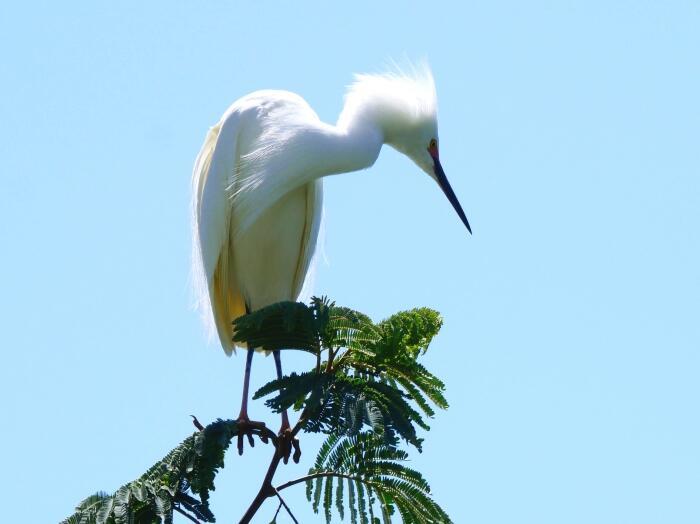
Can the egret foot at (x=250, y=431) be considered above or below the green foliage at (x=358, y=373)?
above

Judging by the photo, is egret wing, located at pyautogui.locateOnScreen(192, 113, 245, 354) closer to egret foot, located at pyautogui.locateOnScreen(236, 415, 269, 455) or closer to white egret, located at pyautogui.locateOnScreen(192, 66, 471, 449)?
white egret, located at pyautogui.locateOnScreen(192, 66, 471, 449)

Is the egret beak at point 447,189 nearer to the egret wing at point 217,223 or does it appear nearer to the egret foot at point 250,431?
the egret wing at point 217,223

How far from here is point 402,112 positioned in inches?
320

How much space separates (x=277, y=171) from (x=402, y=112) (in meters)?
1.12

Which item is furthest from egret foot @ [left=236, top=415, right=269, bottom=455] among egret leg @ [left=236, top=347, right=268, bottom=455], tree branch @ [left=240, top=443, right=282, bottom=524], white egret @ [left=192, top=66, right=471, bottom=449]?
tree branch @ [left=240, top=443, right=282, bottom=524]

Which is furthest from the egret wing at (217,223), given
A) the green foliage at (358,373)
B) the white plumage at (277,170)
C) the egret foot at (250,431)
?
the green foliage at (358,373)

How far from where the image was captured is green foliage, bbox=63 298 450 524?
204 inches

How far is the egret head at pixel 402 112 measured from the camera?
8031 mm

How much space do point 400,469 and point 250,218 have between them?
9.31 ft

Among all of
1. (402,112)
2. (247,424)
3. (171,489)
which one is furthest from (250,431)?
(402,112)

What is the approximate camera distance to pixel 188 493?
5.31 m

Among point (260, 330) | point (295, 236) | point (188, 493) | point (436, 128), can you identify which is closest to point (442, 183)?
point (436, 128)

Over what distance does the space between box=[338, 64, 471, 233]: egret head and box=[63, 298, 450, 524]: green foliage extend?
2766 mm

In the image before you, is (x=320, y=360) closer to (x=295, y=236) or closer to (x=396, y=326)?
(x=396, y=326)
